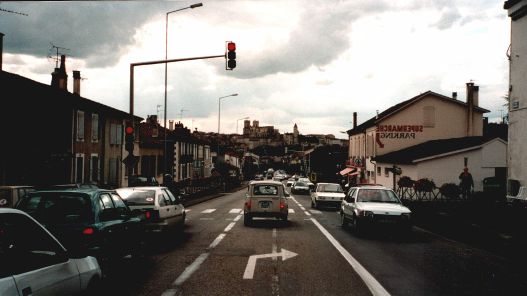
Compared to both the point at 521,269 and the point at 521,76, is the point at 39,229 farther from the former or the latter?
the point at 521,76

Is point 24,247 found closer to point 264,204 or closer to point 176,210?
point 176,210

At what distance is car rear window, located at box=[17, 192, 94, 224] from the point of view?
29.1 ft

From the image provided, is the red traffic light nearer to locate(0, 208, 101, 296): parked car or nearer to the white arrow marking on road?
the white arrow marking on road

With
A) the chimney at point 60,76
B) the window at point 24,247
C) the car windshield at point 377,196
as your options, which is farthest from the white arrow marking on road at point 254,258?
Answer: the chimney at point 60,76

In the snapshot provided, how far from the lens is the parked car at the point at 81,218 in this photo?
339 inches

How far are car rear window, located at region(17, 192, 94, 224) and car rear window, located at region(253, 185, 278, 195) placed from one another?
37.5 ft

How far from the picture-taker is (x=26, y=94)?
85.6 ft

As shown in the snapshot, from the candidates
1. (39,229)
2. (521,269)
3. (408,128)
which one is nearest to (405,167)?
(408,128)

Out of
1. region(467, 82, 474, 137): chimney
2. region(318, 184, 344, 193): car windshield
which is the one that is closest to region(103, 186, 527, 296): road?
region(318, 184, 344, 193): car windshield

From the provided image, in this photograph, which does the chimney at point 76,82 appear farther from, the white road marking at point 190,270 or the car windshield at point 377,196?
the white road marking at point 190,270

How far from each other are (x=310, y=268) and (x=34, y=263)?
6.77 meters

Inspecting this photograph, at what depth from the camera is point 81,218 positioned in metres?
8.87

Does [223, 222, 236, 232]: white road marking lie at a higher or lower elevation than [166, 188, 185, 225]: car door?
lower

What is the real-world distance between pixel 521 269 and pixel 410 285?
3.51 m
